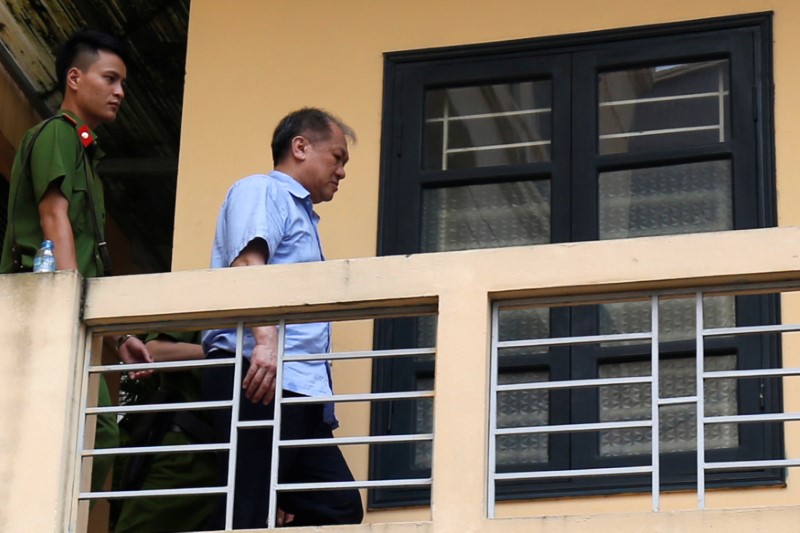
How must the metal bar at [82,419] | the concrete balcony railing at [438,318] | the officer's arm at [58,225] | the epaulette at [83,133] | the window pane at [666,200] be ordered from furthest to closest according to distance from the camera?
the window pane at [666,200] → the epaulette at [83,133] → the officer's arm at [58,225] → the metal bar at [82,419] → the concrete balcony railing at [438,318]

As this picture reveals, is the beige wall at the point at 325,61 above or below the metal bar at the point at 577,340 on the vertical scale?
above

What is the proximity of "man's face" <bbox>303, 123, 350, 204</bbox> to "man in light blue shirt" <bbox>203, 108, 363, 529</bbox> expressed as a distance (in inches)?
0.7

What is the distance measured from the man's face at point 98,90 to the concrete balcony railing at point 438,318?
104 cm

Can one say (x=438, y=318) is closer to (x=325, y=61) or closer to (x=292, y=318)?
(x=292, y=318)

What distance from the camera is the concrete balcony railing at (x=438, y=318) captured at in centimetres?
667

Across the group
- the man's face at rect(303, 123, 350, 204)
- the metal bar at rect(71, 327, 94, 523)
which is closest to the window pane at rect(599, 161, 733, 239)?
the man's face at rect(303, 123, 350, 204)

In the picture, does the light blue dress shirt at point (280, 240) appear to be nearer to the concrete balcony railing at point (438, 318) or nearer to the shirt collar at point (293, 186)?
the shirt collar at point (293, 186)

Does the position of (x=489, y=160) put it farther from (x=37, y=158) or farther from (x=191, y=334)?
(x=37, y=158)

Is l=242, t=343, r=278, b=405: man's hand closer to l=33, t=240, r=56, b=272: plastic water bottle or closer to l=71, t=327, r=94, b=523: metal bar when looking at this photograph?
l=71, t=327, r=94, b=523: metal bar

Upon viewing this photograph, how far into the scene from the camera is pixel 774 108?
8.56 meters

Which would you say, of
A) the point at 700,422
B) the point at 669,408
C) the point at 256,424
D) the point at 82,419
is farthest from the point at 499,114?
the point at 700,422

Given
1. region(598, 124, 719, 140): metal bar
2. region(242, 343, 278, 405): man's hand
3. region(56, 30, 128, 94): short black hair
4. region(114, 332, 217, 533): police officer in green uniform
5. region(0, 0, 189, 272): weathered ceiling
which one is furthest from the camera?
region(0, 0, 189, 272): weathered ceiling

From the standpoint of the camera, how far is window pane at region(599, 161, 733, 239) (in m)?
8.55

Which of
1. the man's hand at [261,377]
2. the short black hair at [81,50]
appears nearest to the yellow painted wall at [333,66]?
the short black hair at [81,50]
